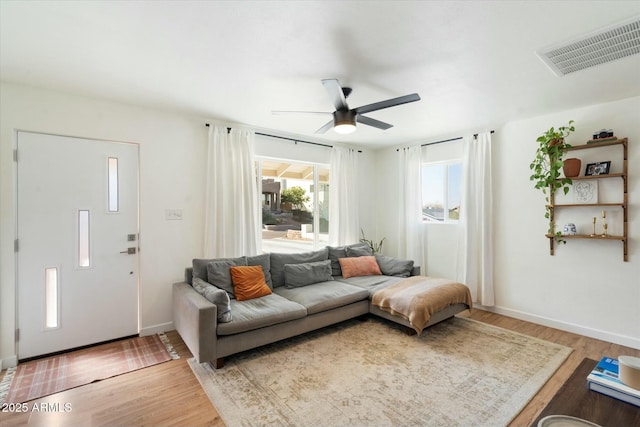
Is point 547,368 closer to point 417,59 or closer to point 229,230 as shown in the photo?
point 417,59

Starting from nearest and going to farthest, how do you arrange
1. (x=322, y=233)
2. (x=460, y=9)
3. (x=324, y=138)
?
(x=460, y=9), (x=324, y=138), (x=322, y=233)

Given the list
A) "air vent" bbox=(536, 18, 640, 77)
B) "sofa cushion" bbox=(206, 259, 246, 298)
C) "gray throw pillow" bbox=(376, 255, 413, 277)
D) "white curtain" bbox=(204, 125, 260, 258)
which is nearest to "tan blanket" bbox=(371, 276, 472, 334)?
"gray throw pillow" bbox=(376, 255, 413, 277)

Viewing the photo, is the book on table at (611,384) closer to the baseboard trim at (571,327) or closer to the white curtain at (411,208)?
the baseboard trim at (571,327)

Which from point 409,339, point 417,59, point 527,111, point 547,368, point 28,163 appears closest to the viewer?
point 417,59

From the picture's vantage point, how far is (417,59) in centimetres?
234

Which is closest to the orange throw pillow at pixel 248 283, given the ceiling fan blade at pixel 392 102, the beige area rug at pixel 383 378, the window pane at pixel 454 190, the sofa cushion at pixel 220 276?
the sofa cushion at pixel 220 276

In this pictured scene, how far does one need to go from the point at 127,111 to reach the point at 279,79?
6.28 ft

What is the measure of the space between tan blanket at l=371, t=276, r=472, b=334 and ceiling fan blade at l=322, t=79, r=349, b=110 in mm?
2180

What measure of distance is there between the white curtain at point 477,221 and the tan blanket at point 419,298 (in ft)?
2.24

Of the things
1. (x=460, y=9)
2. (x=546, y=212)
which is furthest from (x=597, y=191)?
(x=460, y=9)

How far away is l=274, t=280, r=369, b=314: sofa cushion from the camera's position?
3307 millimetres

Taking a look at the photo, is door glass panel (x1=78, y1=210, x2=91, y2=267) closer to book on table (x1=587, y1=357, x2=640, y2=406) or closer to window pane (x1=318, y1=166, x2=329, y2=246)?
window pane (x1=318, y1=166, x2=329, y2=246)

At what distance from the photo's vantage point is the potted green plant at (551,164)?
3430mm

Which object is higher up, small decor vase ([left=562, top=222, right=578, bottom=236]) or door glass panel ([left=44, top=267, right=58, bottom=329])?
small decor vase ([left=562, top=222, right=578, bottom=236])
